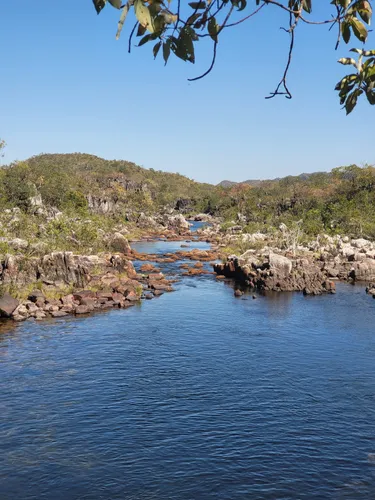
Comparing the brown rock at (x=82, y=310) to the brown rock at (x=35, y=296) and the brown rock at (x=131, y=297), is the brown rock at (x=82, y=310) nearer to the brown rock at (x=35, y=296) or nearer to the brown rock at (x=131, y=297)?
the brown rock at (x=35, y=296)

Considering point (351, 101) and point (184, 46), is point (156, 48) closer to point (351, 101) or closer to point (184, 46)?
point (184, 46)

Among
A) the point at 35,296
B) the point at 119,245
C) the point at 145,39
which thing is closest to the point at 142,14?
the point at 145,39

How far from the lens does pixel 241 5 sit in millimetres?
4305

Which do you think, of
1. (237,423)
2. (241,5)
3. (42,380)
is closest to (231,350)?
(237,423)

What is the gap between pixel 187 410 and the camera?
21.6 meters

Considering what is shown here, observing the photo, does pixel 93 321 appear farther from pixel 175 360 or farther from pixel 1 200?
pixel 1 200

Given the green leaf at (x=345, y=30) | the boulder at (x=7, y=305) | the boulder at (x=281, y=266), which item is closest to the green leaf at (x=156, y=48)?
the green leaf at (x=345, y=30)

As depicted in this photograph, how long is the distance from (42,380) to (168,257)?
4823 cm

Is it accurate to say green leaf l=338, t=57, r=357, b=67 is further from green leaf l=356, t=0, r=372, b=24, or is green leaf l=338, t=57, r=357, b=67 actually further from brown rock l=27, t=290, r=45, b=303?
brown rock l=27, t=290, r=45, b=303

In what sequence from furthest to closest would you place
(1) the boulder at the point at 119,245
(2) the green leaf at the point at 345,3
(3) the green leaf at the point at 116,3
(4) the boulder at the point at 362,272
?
(1) the boulder at the point at 119,245 → (4) the boulder at the point at 362,272 → (2) the green leaf at the point at 345,3 → (3) the green leaf at the point at 116,3

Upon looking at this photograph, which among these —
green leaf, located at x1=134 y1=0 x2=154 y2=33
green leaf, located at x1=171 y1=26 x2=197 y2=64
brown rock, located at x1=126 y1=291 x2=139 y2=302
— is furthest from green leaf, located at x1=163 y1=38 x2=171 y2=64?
brown rock, located at x1=126 y1=291 x2=139 y2=302

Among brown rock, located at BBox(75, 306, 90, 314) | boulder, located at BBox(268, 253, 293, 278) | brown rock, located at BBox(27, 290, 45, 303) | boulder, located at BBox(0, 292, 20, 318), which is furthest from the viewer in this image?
boulder, located at BBox(268, 253, 293, 278)

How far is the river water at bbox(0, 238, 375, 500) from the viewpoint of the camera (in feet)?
54.5

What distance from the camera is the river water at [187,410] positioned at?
16609 mm
